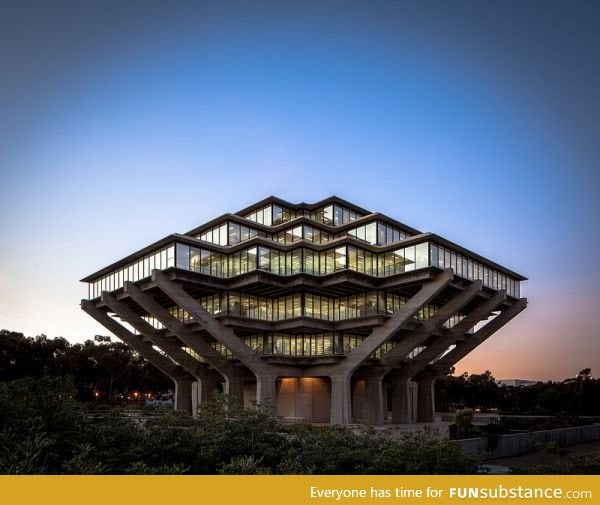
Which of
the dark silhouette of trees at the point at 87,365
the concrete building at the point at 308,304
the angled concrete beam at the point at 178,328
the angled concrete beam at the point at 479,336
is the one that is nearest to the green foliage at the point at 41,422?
the concrete building at the point at 308,304

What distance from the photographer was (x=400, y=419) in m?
61.4

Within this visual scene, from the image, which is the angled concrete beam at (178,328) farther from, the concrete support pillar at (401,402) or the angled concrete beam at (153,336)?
the concrete support pillar at (401,402)

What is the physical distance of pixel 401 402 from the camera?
202 feet

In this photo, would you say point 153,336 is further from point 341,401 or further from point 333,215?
point 333,215

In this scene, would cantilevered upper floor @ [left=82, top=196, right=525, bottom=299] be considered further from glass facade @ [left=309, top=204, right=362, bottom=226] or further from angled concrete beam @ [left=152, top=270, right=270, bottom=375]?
glass facade @ [left=309, top=204, right=362, bottom=226]

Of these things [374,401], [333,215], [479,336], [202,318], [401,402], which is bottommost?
[401,402]

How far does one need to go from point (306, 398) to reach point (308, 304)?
35.1 feet

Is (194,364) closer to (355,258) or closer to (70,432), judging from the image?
Answer: (355,258)

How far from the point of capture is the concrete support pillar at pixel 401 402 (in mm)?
61375

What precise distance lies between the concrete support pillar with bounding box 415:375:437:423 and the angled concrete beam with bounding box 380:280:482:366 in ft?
43.8

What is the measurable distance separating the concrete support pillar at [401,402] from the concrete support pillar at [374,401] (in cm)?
466

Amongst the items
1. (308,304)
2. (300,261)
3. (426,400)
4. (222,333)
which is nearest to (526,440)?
(308,304)
